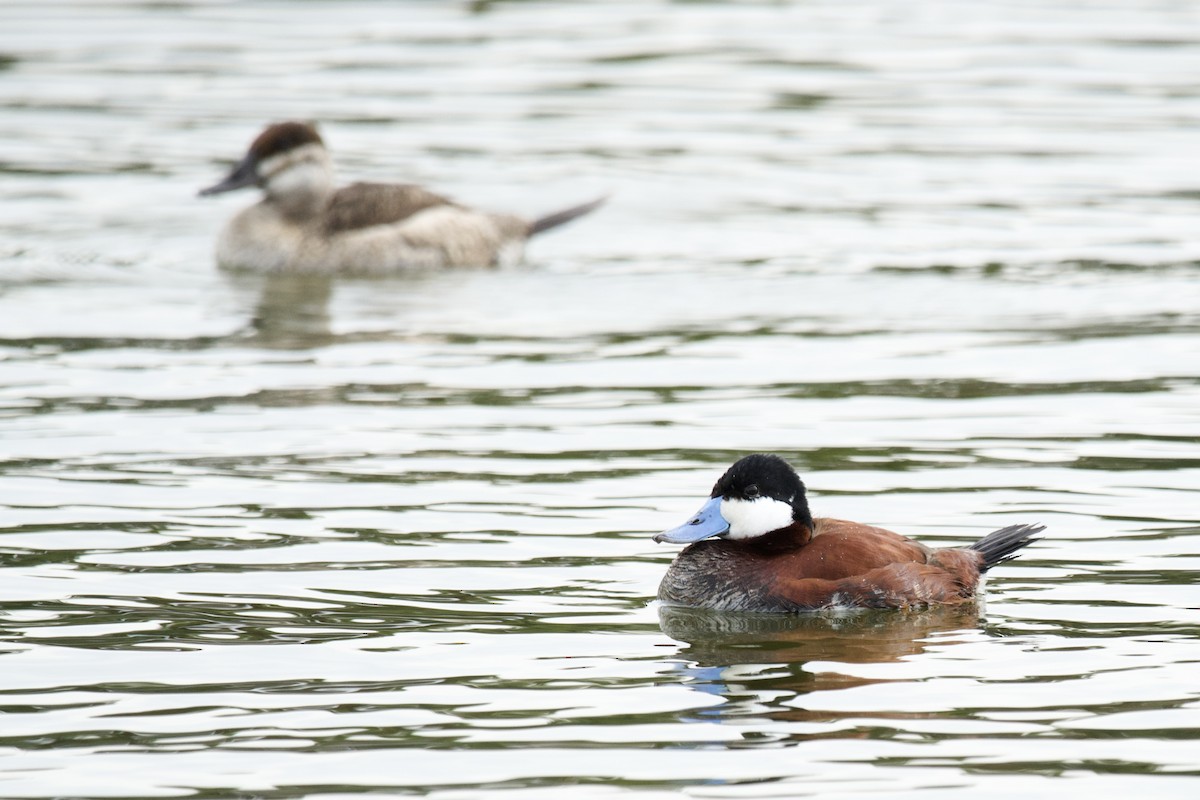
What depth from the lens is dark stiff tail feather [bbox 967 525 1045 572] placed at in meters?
8.10

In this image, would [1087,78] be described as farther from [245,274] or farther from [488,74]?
[245,274]

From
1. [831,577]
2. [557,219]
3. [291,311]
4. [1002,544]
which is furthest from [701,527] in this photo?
[557,219]

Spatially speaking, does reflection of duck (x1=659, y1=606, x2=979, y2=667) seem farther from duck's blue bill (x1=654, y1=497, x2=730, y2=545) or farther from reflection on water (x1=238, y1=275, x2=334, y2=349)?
reflection on water (x1=238, y1=275, x2=334, y2=349)

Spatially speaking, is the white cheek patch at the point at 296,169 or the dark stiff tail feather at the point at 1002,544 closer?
the dark stiff tail feather at the point at 1002,544

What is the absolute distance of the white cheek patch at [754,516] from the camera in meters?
7.83

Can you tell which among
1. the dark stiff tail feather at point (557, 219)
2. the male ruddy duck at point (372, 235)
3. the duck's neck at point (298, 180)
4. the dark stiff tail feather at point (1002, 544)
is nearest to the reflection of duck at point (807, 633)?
the dark stiff tail feather at point (1002, 544)

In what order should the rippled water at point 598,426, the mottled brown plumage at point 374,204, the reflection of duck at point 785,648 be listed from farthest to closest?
the mottled brown plumage at point 374,204 → the reflection of duck at point 785,648 → the rippled water at point 598,426

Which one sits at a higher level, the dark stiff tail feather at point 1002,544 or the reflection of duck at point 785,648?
the dark stiff tail feather at point 1002,544

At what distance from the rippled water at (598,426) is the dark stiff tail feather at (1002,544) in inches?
7.7

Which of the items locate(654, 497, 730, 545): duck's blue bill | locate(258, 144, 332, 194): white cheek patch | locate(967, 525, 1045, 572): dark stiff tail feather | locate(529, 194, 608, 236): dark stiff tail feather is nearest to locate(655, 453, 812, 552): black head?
locate(654, 497, 730, 545): duck's blue bill

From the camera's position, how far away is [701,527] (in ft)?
25.7

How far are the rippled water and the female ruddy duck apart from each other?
12 centimetres

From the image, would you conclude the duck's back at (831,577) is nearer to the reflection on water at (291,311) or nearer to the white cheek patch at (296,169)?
the reflection on water at (291,311)

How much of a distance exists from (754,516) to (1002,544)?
3.17 feet
